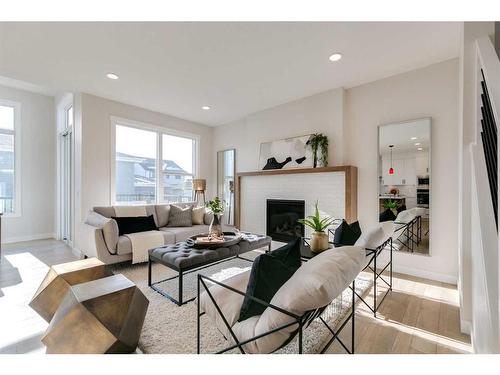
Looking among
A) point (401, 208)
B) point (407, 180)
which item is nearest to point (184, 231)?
point (401, 208)

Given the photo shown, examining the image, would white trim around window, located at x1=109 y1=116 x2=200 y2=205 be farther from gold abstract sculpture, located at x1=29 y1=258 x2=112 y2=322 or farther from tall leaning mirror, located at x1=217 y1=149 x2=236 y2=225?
gold abstract sculpture, located at x1=29 y1=258 x2=112 y2=322

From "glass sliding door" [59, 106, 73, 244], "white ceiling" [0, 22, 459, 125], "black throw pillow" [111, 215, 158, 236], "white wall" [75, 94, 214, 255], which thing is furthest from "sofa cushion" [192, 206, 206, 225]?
"glass sliding door" [59, 106, 73, 244]

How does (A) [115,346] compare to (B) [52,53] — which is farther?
(B) [52,53]

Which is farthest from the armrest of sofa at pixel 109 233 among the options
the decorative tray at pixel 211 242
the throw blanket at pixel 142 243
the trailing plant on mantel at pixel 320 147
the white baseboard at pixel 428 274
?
the white baseboard at pixel 428 274

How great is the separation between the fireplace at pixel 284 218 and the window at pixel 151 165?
217cm

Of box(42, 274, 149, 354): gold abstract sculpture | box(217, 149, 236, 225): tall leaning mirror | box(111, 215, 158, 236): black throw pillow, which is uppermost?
box(217, 149, 236, 225): tall leaning mirror

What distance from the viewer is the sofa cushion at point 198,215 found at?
4.45 meters

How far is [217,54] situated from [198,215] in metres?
2.75

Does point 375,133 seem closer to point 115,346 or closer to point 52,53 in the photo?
point 115,346

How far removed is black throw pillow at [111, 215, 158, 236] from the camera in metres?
3.45

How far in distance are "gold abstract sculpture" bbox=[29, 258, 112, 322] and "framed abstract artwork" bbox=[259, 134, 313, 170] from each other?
10.3 ft
